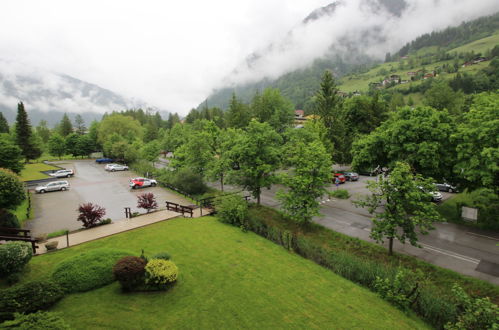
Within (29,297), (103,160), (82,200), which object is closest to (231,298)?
(29,297)

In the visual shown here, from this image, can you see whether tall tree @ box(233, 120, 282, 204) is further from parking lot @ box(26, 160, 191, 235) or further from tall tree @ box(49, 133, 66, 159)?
tall tree @ box(49, 133, 66, 159)

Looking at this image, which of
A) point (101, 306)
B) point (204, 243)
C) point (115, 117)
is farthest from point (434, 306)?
point (115, 117)

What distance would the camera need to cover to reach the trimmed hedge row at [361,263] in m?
10.9

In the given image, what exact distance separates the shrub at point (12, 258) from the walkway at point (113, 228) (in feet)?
15.3

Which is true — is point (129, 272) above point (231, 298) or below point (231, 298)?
above

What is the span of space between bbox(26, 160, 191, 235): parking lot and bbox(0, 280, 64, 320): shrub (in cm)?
1343

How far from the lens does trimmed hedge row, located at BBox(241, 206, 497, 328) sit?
1095 cm

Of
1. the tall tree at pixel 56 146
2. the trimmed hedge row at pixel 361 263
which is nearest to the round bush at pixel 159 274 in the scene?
the trimmed hedge row at pixel 361 263

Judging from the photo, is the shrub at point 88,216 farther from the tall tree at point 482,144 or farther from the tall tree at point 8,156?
the tall tree at point 8,156

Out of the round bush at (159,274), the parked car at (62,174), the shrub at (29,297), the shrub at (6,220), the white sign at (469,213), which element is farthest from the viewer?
the parked car at (62,174)

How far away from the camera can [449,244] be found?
18406 mm

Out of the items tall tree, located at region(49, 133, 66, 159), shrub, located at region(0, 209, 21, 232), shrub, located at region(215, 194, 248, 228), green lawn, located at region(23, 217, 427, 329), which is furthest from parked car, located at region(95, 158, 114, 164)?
green lawn, located at region(23, 217, 427, 329)

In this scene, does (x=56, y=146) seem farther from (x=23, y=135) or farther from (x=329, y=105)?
(x=329, y=105)

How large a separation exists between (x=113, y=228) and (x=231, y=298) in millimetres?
12733
